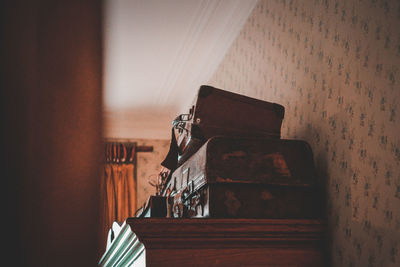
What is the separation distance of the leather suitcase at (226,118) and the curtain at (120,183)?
3316mm

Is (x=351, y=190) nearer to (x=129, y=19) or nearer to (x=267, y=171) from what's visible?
(x=267, y=171)

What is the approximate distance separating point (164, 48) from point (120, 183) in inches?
85.5

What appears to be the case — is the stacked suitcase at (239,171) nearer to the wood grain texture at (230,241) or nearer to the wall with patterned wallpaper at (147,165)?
the wood grain texture at (230,241)

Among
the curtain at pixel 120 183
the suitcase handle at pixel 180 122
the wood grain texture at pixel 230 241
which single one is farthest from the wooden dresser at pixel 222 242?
the curtain at pixel 120 183

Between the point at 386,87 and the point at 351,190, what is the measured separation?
1.29ft

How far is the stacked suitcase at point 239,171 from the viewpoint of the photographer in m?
1.46

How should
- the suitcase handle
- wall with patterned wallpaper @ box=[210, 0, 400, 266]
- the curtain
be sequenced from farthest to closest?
the curtain < the suitcase handle < wall with patterned wallpaper @ box=[210, 0, 400, 266]

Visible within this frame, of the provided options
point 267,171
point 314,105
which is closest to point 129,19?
point 314,105

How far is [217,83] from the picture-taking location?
3521 millimetres

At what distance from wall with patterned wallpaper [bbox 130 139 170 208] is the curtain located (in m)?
0.09

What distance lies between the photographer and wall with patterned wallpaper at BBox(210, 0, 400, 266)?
1.31 metres

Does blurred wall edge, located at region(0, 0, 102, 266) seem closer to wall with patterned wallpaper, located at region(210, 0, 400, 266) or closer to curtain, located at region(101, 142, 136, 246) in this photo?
wall with patterned wallpaper, located at region(210, 0, 400, 266)

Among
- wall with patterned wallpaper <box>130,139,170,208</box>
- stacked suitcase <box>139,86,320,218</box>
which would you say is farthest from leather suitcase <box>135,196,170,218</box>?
wall with patterned wallpaper <box>130,139,170,208</box>

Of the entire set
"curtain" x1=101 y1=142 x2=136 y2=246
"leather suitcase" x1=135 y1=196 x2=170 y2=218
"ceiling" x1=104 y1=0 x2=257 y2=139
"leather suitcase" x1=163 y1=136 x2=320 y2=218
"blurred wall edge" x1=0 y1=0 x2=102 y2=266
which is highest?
"ceiling" x1=104 y1=0 x2=257 y2=139
